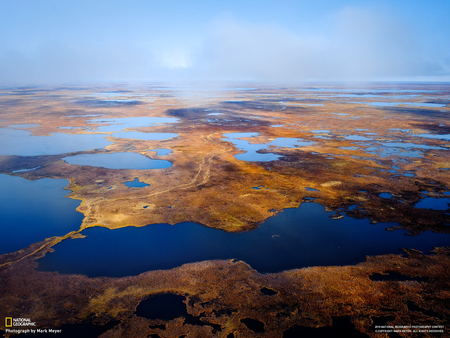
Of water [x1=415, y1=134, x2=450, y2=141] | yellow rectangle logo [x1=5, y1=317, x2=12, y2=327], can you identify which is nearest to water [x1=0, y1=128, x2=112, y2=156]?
yellow rectangle logo [x1=5, y1=317, x2=12, y2=327]

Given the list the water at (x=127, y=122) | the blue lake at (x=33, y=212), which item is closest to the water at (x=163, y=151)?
the blue lake at (x=33, y=212)

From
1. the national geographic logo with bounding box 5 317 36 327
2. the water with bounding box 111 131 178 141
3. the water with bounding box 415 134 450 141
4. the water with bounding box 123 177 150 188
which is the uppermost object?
the water with bounding box 415 134 450 141

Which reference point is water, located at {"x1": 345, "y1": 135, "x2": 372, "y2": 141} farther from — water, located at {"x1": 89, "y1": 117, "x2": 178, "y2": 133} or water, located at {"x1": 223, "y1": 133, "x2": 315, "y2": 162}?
water, located at {"x1": 89, "y1": 117, "x2": 178, "y2": 133}

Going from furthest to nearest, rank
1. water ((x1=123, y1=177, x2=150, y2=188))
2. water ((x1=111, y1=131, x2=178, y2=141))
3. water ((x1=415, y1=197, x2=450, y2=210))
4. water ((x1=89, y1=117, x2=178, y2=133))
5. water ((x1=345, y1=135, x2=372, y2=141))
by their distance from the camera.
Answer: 1. water ((x1=89, y1=117, x2=178, y2=133))
2. water ((x1=111, y1=131, x2=178, y2=141))
3. water ((x1=345, y1=135, x2=372, y2=141))
4. water ((x1=123, y1=177, x2=150, y2=188))
5. water ((x1=415, y1=197, x2=450, y2=210))

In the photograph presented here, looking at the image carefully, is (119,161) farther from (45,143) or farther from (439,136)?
(439,136)

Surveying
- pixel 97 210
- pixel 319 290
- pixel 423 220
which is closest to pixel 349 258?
pixel 319 290

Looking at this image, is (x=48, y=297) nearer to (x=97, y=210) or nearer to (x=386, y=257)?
(x=97, y=210)
